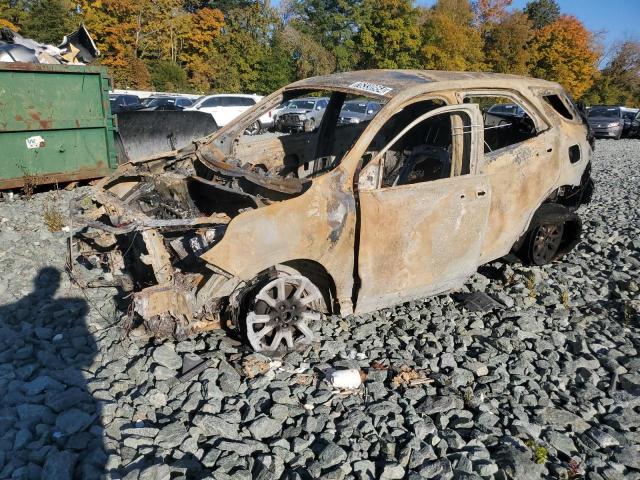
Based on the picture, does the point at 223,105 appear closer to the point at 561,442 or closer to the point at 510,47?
the point at 561,442

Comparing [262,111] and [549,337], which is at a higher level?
[262,111]

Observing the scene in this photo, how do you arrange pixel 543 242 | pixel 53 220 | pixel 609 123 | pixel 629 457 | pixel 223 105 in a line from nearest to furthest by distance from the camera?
pixel 629 457
pixel 543 242
pixel 53 220
pixel 223 105
pixel 609 123

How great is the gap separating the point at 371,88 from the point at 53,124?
19.4 feet

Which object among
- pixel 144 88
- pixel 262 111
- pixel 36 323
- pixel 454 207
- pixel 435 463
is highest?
pixel 144 88

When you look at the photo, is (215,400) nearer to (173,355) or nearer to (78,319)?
(173,355)

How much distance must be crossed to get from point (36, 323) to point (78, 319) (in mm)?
338

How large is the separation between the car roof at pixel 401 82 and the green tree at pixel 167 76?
34415mm


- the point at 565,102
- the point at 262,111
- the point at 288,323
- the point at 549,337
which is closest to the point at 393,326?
the point at 288,323

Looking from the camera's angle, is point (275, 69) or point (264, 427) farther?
point (275, 69)

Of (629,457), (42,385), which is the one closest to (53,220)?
(42,385)

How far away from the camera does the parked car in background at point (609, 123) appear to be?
68.7 feet

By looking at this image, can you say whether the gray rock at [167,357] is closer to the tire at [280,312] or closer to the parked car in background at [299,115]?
the tire at [280,312]

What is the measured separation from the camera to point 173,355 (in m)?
3.67

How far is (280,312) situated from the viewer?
3.69m
